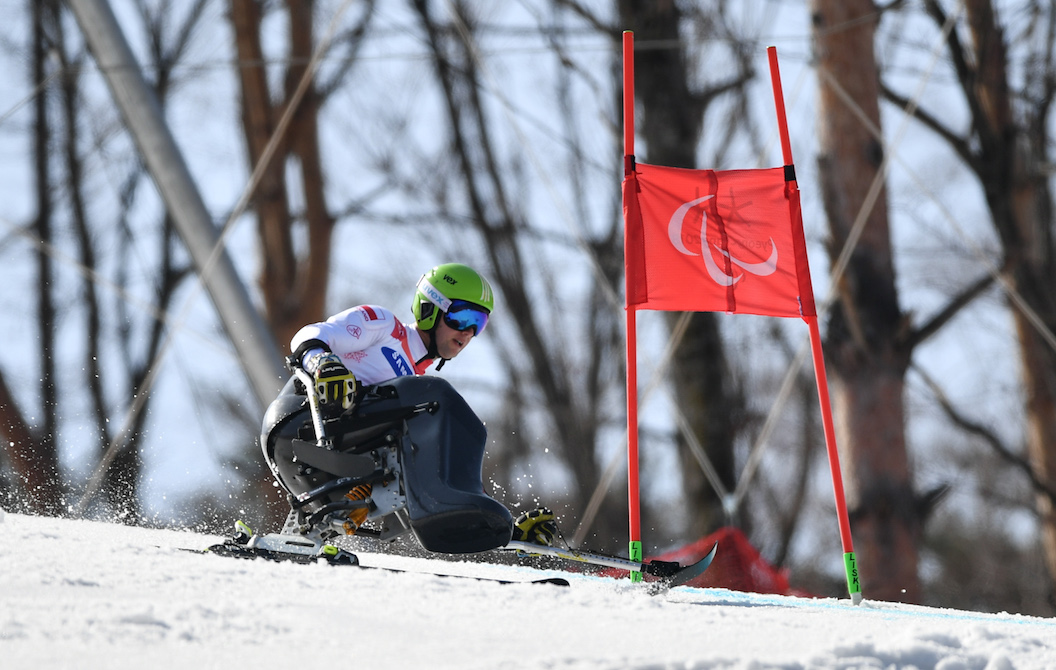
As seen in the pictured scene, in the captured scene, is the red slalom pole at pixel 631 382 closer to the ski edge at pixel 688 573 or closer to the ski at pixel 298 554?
the ski edge at pixel 688 573

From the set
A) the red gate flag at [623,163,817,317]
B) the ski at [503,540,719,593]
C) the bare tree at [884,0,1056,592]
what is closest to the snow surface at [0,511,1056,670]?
the ski at [503,540,719,593]

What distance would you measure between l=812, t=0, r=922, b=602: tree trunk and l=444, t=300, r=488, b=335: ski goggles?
428 cm

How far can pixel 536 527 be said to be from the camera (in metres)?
4.68

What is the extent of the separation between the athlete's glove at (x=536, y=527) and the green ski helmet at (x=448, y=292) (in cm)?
86

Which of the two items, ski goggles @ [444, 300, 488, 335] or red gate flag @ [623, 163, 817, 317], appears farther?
red gate flag @ [623, 163, 817, 317]

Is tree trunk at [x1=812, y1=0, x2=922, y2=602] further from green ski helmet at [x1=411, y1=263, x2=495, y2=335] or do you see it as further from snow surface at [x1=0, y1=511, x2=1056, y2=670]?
snow surface at [x1=0, y1=511, x2=1056, y2=670]

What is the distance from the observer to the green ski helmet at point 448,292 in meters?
4.84

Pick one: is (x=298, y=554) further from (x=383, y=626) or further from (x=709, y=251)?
(x=709, y=251)

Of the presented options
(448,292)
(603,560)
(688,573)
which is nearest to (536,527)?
(603,560)

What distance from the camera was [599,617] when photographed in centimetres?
324

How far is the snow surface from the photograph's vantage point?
2574 millimetres

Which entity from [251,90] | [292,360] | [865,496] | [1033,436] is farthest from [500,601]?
[251,90]

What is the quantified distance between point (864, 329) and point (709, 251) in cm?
362

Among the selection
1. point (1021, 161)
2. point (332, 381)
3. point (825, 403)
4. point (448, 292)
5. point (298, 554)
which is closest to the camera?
point (332, 381)
